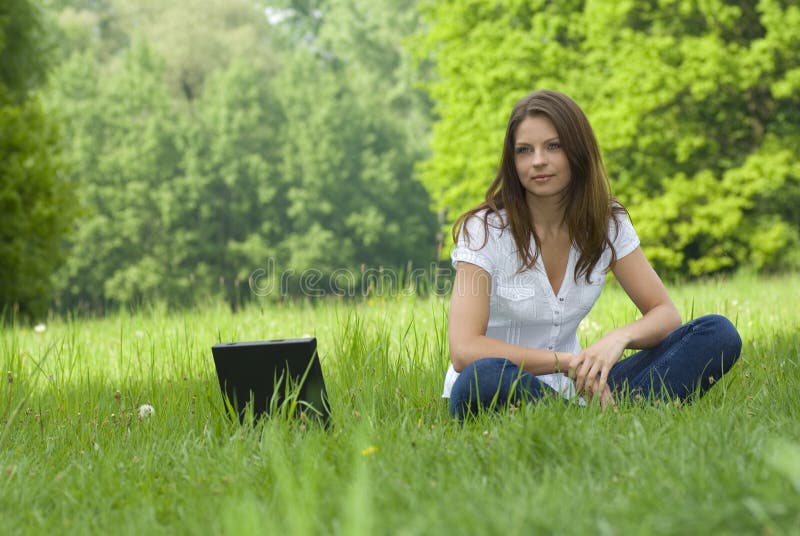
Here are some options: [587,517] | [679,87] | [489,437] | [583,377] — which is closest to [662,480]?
[587,517]

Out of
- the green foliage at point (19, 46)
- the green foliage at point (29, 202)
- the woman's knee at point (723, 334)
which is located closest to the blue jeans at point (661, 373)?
the woman's knee at point (723, 334)

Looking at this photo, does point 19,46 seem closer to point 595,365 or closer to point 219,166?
point 595,365

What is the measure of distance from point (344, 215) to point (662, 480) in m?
27.8

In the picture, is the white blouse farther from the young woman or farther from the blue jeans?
the blue jeans

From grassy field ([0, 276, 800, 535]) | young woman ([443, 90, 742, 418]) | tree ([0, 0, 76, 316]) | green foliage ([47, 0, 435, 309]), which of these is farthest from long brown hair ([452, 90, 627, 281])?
green foliage ([47, 0, 435, 309])

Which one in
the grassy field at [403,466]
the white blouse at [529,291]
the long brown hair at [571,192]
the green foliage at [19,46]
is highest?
the green foliage at [19,46]

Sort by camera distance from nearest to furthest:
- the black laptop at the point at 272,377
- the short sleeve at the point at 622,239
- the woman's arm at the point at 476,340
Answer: the black laptop at the point at 272,377, the woman's arm at the point at 476,340, the short sleeve at the point at 622,239

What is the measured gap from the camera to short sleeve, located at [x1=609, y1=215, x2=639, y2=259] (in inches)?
135

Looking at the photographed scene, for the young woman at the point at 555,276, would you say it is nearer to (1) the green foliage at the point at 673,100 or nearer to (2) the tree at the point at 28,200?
(2) the tree at the point at 28,200

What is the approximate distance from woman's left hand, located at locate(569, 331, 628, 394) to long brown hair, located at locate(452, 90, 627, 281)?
35 centimetres

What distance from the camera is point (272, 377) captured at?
9.91 ft

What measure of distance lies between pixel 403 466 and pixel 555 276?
1.36 m

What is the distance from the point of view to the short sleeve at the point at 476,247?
3.28 metres

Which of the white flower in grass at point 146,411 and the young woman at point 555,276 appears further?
the white flower in grass at point 146,411
